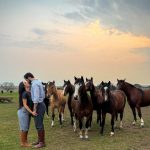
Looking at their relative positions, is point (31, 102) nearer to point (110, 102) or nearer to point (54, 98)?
point (110, 102)

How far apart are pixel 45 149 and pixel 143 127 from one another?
6566mm

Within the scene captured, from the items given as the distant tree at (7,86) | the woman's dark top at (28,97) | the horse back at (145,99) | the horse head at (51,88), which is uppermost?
the distant tree at (7,86)

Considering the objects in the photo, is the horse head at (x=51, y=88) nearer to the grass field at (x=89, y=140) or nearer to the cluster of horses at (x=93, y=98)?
the cluster of horses at (x=93, y=98)

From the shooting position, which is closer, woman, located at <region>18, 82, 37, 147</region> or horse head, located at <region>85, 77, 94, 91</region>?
woman, located at <region>18, 82, 37, 147</region>

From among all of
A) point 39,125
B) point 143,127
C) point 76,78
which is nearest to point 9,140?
point 39,125

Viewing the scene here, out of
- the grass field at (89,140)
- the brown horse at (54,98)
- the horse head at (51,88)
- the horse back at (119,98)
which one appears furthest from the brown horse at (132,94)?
the horse head at (51,88)

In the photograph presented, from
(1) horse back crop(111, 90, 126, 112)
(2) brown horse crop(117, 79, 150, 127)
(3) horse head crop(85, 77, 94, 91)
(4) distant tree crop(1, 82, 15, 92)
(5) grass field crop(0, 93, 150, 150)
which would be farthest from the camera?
(4) distant tree crop(1, 82, 15, 92)

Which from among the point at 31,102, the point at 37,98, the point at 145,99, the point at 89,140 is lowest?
the point at 89,140

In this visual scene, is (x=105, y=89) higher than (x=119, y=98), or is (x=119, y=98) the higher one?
(x=105, y=89)

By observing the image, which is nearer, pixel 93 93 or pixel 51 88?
pixel 93 93

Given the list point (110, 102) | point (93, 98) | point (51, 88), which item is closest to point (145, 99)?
point (110, 102)

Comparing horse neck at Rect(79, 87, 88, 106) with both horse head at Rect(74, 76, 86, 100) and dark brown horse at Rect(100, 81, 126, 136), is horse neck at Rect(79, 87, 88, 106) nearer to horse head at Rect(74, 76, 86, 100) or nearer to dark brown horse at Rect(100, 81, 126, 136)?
horse head at Rect(74, 76, 86, 100)

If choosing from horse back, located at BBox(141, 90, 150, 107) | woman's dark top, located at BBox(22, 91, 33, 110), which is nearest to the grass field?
horse back, located at BBox(141, 90, 150, 107)

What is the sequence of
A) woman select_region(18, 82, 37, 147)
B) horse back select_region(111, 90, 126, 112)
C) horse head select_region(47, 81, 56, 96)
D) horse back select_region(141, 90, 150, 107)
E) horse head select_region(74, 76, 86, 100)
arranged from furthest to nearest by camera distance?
horse back select_region(141, 90, 150, 107), horse head select_region(47, 81, 56, 96), horse back select_region(111, 90, 126, 112), horse head select_region(74, 76, 86, 100), woman select_region(18, 82, 37, 147)
